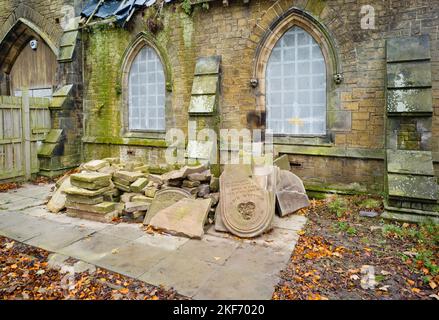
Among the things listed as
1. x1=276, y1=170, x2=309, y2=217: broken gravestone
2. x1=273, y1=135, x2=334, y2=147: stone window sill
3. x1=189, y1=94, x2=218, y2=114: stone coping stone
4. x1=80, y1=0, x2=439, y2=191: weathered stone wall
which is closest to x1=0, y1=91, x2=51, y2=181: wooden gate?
x1=80, y1=0, x2=439, y2=191: weathered stone wall

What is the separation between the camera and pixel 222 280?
352 centimetres

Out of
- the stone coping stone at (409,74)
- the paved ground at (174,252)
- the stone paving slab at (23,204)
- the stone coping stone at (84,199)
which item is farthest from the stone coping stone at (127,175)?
the stone coping stone at (409,74)

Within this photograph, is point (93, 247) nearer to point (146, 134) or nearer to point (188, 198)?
point (188, 198)

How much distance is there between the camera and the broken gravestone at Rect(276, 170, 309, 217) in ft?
19.5

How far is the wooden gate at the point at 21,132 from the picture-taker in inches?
334

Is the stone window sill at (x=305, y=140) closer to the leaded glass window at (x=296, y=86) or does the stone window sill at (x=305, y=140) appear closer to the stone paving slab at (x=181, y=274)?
the leaded glass window at (x=296, y=86)

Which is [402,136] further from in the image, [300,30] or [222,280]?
[222,280]

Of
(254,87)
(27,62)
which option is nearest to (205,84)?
(254,87)

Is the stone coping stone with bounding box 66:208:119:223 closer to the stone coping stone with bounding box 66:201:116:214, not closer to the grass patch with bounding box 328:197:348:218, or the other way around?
the stone coping stone with bounding box 66:201:116:214

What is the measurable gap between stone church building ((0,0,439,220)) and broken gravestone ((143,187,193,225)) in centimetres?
A: 241

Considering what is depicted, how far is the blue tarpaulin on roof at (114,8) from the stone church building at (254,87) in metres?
0.05

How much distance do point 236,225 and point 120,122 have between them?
20.7 ft

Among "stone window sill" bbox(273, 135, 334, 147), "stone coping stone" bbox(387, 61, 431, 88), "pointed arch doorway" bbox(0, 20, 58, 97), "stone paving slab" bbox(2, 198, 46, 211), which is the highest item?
"pointed arch doorway" bbox(0, 20, 58, 97)

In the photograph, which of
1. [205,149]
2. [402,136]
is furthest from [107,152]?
[402,136]
